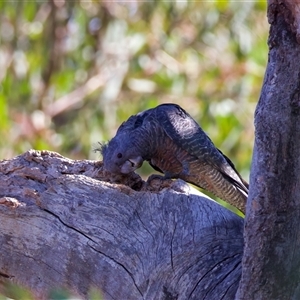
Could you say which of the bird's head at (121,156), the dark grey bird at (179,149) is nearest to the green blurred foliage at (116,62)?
the dark grey bird at (179,149)

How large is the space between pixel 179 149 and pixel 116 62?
3711 mm

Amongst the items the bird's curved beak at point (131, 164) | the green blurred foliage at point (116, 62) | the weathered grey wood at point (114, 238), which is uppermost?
the green blurred foliage at point (116, 62)

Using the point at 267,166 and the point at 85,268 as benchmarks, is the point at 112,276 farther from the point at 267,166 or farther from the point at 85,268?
the point at 267,166

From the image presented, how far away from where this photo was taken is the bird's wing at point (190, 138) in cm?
439

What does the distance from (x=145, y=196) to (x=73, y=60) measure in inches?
205

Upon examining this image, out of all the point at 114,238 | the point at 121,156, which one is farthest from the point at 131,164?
the point at 114,238

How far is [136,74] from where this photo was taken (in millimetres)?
8008

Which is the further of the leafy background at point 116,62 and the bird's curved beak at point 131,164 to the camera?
the leafy background at point 116,62

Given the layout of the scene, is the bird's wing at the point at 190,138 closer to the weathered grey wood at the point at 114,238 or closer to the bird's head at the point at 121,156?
the bird's head at the point at 121,156

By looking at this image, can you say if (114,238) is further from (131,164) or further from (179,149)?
(179,149)

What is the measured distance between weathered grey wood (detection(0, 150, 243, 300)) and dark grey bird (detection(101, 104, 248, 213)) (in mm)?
852

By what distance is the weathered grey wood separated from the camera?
119 inches

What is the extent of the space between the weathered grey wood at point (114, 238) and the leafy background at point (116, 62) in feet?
12.5

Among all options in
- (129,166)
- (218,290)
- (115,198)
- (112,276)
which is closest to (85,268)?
(112,276)
